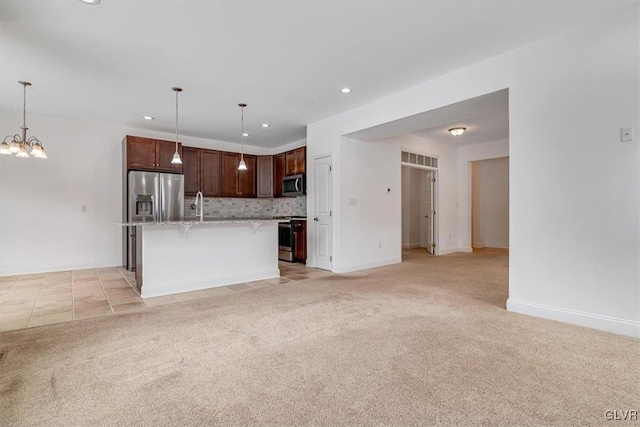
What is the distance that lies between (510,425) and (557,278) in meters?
2.00

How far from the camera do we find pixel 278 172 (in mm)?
7492

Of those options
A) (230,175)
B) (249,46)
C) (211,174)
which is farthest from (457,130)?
(211,174)

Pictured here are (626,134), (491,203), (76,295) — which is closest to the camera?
(626,134)

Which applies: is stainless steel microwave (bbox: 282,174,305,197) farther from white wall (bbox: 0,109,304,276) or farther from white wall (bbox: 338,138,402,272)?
white wall (bbox: 0,109,304,276)

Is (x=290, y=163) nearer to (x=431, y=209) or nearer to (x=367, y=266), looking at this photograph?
(x=367, y=266)

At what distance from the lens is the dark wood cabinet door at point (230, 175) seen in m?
7.14

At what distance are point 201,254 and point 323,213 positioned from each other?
89.3 inches

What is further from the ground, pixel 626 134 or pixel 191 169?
pixel 191 169

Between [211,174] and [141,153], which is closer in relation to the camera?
[141,153]

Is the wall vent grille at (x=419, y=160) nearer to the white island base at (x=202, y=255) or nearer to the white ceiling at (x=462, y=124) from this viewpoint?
the white ceiling at (x=462, y=124)

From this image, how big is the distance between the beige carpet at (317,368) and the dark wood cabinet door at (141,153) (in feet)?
11.0

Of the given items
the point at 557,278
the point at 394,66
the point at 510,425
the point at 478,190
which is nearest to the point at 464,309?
the point at 557,278

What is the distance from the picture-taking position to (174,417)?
5.41 feet

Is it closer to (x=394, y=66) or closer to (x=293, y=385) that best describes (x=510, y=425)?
(x=293, y=385)
